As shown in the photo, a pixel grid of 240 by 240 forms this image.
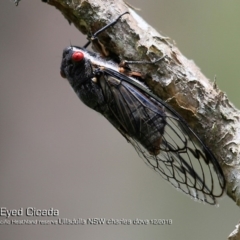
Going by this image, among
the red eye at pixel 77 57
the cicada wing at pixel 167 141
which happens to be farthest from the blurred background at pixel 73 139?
the red eye at pixel 77 57

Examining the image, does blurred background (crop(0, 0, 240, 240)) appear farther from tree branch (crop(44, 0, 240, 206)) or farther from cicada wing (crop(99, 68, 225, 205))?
tree branch (crop(44, 0, 240, 206))

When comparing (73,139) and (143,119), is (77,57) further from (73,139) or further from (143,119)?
(73,139)

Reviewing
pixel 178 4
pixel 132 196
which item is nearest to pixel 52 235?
pixel 132 196

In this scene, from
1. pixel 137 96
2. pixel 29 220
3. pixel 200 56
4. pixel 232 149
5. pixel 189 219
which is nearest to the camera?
pixel 232 149

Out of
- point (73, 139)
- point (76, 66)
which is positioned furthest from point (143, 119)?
point (73, 139)

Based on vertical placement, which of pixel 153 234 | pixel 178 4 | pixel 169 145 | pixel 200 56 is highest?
pixel 178 4

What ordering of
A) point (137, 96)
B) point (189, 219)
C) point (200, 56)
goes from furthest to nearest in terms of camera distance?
point (200, 56) → point (189, 219) → point (137, 96)

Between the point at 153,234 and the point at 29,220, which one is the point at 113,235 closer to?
the point at 153,234
